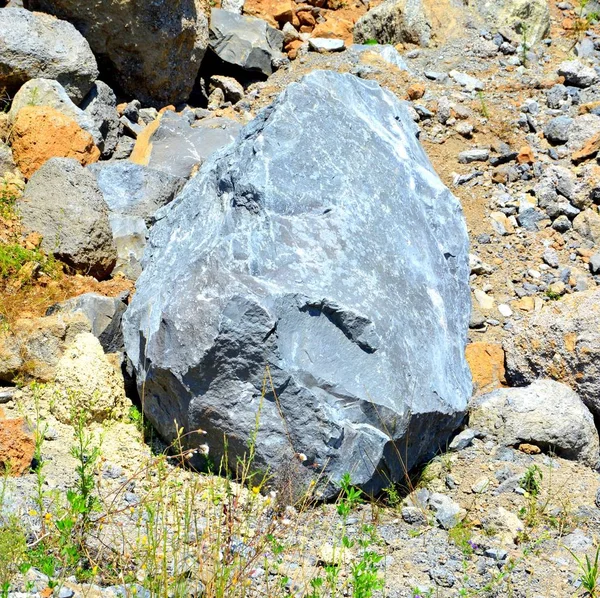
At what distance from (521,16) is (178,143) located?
357 centimetres

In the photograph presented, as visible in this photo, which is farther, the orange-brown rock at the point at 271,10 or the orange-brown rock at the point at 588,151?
the orange-brown rock at the point at 271,10

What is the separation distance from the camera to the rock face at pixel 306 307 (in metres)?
3.88

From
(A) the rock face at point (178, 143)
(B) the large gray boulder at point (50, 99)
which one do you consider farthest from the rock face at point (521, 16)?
(B) the large gray boulder at point (50, 99)

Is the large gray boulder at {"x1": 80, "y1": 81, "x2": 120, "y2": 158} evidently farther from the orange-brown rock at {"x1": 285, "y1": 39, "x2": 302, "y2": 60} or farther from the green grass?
the orange-brown rock at {"x1": 285, "y1": 39, "x2": 302, "y2": 60}

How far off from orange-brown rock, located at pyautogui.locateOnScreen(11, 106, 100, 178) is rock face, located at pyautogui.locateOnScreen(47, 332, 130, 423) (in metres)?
1.91

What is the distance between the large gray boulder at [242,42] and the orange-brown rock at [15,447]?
4.77 metres

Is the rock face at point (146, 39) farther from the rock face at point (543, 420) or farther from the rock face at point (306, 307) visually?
the rock face at point (543, 420)

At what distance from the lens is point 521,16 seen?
811 centimetres

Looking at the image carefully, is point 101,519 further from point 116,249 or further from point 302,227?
point 116,249

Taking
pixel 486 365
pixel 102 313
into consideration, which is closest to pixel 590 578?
pixel 486 365

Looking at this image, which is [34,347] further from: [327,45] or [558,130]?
[327,45]

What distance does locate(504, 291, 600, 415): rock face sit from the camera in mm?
4707

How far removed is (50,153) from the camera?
5.95 m

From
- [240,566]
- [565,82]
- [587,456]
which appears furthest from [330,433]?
[565,82]
